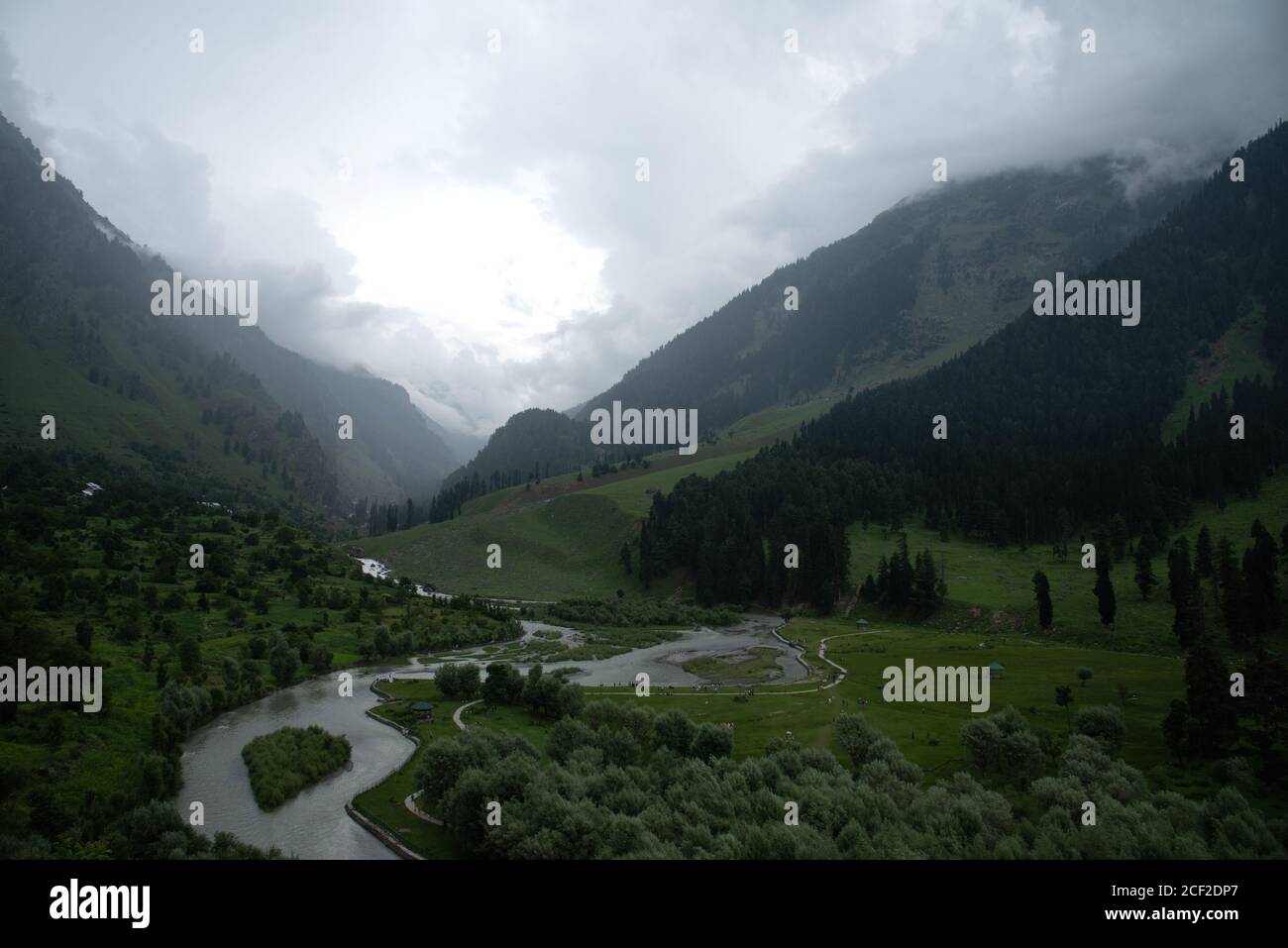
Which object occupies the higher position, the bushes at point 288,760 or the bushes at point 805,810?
the bushes at point 805,810

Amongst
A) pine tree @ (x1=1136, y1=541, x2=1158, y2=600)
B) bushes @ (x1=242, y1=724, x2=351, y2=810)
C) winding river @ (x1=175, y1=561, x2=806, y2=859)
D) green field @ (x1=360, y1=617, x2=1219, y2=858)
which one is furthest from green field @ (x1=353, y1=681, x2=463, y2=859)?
pine tree @ (x1=1136, y1=541, x2=1158, y2=600)

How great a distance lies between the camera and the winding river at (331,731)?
154ft

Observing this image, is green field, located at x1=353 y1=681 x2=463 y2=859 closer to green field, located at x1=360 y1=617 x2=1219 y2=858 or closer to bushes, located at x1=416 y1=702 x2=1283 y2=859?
green field, located at x1=360 y1=617 x2=1219 y2=858

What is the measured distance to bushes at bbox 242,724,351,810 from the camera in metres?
53.2

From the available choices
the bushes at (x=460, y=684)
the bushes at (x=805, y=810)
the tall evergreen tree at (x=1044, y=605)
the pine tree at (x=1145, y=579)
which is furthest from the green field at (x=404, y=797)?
the pine tree at (x=1145, y=579)

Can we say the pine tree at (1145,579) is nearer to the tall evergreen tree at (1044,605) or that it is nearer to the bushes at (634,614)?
the tall evergreen tree at (1044,605)

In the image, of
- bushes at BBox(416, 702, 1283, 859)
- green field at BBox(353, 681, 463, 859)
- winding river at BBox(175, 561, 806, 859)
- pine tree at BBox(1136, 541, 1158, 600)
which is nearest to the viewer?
bushes at BBox(416, 702, 1283, 859)

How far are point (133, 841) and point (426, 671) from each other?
6359cm

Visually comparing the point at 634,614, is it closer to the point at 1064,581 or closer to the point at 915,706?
the point at 1064,581

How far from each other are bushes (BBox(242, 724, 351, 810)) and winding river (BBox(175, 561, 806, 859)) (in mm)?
859

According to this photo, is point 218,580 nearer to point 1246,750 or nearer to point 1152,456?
point 1246,750

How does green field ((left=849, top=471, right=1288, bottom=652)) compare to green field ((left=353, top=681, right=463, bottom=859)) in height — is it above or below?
above

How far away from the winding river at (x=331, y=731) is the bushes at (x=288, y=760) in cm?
86
